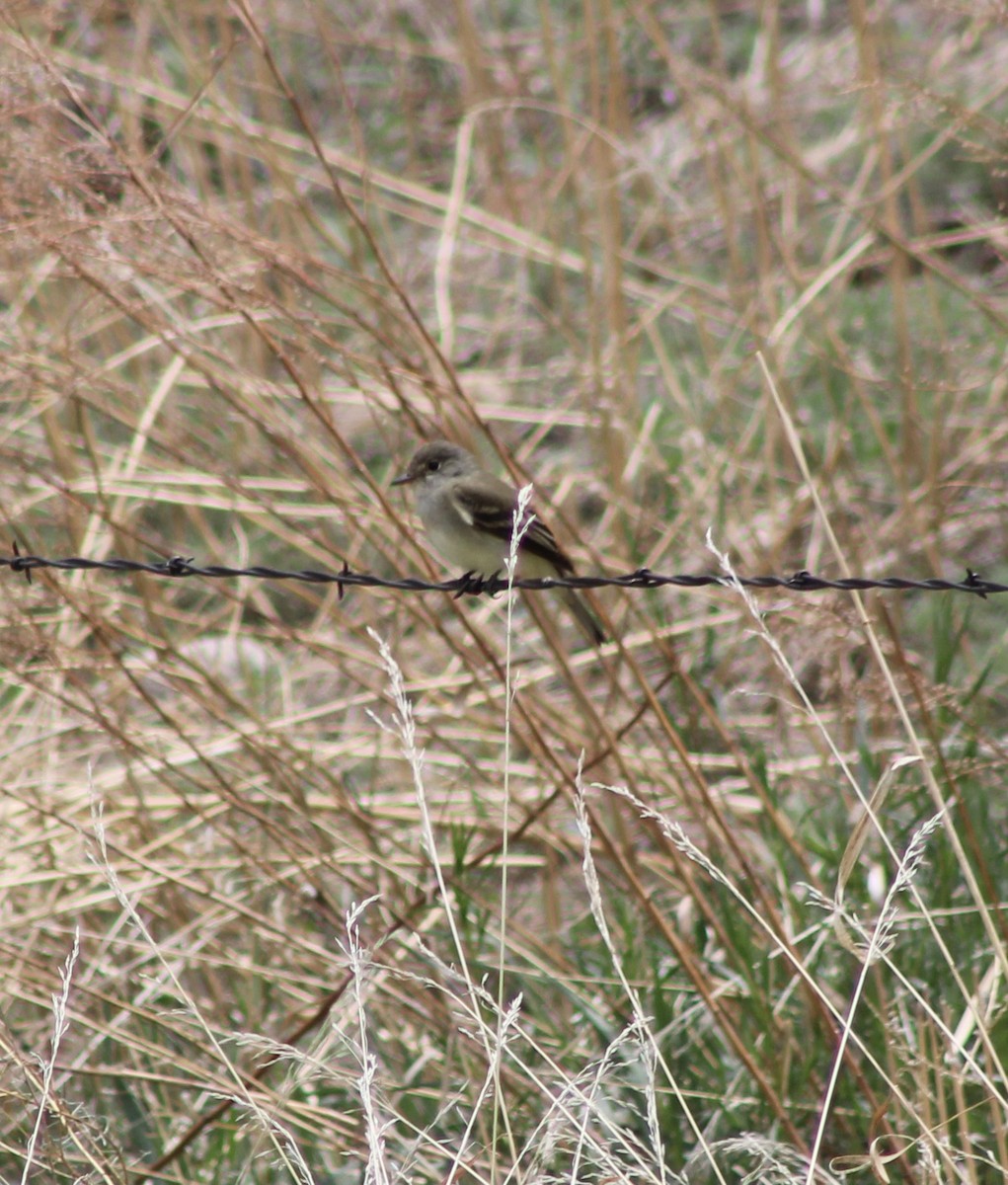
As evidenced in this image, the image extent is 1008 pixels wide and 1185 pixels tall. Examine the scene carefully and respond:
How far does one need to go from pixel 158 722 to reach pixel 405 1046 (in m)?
2.23

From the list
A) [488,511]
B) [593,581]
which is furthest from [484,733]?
[593,581]

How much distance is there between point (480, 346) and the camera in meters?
7.45

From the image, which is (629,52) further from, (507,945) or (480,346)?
(507,945)

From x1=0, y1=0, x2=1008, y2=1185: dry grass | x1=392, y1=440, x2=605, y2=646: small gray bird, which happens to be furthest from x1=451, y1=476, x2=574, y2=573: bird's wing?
x1=0, y1=0, x2=1008, y2=1185: dry grass

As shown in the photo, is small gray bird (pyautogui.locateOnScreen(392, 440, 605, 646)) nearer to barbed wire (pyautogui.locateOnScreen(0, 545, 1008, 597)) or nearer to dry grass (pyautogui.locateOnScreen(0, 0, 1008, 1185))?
dry grass (pyautogui.locateOnScreen(0, 0, 1008, 1185))

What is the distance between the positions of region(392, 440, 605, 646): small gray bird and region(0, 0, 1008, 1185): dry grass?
0.55ft

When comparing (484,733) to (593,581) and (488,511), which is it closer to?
(488,511)

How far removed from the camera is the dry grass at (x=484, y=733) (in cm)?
294

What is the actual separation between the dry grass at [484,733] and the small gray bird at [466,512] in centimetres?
17

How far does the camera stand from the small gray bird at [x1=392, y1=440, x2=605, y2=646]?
4.03 metres

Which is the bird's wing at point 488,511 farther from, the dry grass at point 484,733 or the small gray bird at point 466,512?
the dry grass at point 484,733

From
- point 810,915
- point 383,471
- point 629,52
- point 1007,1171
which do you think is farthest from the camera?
point 629,52

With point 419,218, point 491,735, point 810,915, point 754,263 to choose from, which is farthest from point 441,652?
point 754,263

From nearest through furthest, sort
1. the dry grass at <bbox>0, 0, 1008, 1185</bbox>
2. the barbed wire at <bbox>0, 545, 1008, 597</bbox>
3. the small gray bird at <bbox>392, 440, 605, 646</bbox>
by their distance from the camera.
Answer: the barbed wire at <bbox>0, 545, 1008, 597</bbox> < the dry grass at <bbox>0, 0, 1008, 1185</bbox> < the small gray bird at <bbox>392, 440, 605, 646</bbox>
